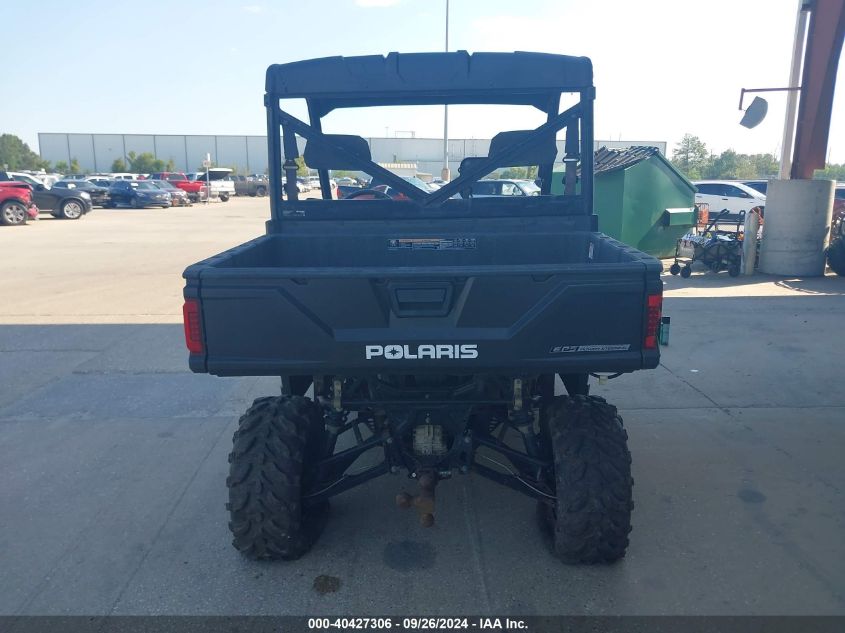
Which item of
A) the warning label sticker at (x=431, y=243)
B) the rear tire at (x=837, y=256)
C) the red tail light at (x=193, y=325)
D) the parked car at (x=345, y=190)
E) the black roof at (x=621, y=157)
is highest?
the black roof at (x=621, y=157)

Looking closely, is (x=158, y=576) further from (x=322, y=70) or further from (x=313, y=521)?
(x=322, y=70)

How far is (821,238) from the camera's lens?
1183 centimetres

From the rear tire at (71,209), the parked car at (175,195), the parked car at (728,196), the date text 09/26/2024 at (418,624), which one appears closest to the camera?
the date text 09/26/2024 at (418,624)

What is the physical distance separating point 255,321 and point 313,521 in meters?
1.32

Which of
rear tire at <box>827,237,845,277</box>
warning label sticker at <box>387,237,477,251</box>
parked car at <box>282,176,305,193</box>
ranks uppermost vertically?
parked car at <box>282,176,305,193</box>

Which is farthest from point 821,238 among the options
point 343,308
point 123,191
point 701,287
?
point 123,191

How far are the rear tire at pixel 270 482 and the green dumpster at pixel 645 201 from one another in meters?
10.8

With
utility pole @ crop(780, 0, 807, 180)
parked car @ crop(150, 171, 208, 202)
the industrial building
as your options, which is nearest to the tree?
the industrial building

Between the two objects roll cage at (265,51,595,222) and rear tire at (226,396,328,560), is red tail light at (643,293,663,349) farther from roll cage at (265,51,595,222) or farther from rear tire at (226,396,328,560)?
rear tire at (226,396,328,560)

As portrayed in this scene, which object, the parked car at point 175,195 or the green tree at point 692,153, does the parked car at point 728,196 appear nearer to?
the parked car at point 175,195

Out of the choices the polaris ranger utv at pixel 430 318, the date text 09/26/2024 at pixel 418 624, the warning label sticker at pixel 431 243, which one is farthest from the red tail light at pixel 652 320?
the warning label sticker at pixel 431 243

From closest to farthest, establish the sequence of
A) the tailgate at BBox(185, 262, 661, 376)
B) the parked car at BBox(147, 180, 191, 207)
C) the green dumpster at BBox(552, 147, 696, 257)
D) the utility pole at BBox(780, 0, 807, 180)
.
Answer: the tailgate at BBox(185, 262, 661, 376) < the utility pole at BBox(780, 0, 807, 180) < the green dumpster at BBox(552, 147, 696, 257) < the parked car at BBox(147, 180, 191, 207)

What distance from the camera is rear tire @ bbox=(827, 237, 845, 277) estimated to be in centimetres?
1166

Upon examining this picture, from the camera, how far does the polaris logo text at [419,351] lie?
9.58 ft
